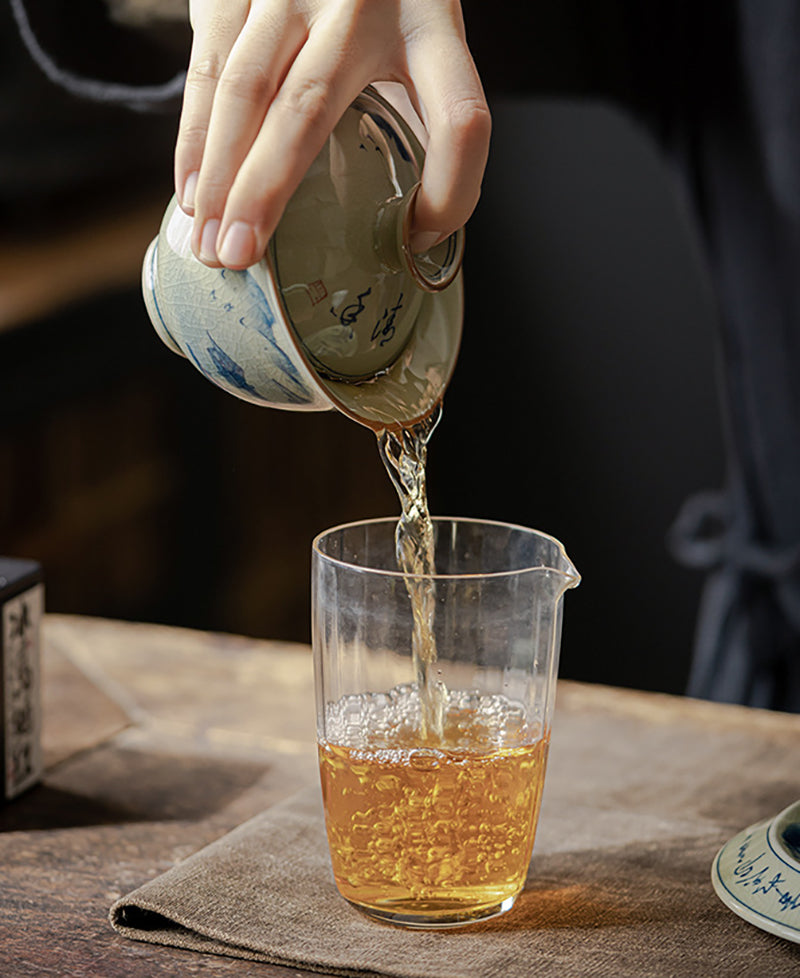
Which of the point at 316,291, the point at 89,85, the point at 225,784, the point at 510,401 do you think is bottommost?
the point at 225,784

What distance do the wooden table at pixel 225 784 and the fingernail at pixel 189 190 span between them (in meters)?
0.40

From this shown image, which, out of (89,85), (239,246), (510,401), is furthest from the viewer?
(510,401)

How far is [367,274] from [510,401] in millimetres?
1521

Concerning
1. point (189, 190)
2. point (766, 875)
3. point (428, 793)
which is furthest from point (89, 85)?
point (766, 875)

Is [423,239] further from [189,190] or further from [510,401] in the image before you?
[510,401]

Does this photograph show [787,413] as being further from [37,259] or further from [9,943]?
[37,259]

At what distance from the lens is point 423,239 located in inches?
27.5

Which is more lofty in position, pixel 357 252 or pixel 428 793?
pixel 357 252

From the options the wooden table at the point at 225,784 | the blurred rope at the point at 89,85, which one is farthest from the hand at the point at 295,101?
the blurred rope at the point at 89,85

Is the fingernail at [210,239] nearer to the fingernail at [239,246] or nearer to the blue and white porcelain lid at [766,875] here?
the fingernail at [239,246]

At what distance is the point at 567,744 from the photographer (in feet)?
3.27

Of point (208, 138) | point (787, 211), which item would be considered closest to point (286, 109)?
point (208, 138)

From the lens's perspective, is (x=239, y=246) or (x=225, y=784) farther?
(x=225, y=784)

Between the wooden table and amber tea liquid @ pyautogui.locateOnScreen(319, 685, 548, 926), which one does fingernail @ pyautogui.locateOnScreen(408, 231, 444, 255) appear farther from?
the wooden table
